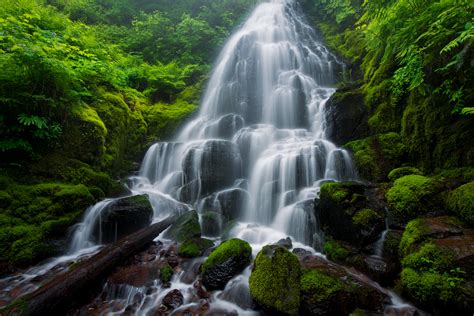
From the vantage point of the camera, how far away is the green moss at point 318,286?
11.2 ft

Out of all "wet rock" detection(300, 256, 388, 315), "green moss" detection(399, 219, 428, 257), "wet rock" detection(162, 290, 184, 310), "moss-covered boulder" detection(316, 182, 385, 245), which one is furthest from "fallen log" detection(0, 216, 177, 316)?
"green moss" detection(399, 219, 428, 257)

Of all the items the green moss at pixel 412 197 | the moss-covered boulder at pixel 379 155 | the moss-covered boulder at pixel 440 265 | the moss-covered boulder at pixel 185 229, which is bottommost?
the moss-covered boulder at pixel 185 229

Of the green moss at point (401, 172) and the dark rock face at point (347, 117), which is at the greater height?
the dark rock face at point (347, 117)

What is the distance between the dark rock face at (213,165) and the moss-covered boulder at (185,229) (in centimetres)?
196

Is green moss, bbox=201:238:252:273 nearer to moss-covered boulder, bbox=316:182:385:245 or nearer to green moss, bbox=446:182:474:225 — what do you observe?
moss-covered boulder, bbox=316:182:385:245

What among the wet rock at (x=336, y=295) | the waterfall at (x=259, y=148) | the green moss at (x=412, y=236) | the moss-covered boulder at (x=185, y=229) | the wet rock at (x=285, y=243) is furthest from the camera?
the waterfall at (x=259, y=148)

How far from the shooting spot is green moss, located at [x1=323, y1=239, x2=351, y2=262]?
458 centimetres

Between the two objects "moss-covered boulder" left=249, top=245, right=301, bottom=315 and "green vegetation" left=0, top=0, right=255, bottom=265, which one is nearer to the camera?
"moss-covered boulder" left=249, top=245, right=301, bottom=315

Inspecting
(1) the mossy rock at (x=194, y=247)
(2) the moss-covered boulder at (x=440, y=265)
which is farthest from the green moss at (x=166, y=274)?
(2) the moss-covered boulder at (x=440, y=265)

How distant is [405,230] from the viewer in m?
4.25

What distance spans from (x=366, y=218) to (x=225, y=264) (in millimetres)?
2802

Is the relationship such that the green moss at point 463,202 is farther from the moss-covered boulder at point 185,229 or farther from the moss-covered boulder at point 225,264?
the moss-covered boulder at point 185,229

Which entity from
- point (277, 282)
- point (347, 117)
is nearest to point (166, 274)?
point (277, 282)

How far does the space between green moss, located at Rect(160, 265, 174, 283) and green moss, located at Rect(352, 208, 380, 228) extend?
366 centimetres
